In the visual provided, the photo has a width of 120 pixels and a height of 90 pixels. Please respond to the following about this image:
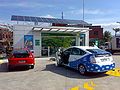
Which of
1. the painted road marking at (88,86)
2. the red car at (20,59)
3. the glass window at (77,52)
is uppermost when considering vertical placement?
the glass window at (77,52)

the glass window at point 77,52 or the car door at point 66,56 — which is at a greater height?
the glass window at point 77,52

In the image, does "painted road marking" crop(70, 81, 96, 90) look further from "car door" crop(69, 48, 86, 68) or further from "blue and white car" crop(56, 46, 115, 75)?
"car door" crop(69, 48, 86, 68)

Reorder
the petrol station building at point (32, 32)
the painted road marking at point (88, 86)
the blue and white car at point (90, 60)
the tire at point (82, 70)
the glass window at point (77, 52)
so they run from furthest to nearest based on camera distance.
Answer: the petrol station building at point (32, 32) < the glass window at point (77, 52) < the tire at point (82, 70) < the blue and white car at point (90, 60) < the painted road marking at point (88, 86)

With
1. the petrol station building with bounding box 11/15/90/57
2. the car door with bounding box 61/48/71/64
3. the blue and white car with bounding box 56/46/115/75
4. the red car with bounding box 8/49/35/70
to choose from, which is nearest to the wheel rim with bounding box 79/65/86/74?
the blue and white car with bounding box 56/46/115/75

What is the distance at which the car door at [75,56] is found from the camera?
12544mm

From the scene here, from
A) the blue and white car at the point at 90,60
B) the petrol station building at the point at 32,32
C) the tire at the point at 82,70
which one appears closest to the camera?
the blue and white car at the point at 90,60

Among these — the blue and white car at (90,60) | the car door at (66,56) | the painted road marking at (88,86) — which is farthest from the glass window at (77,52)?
the painted road marking at (88,86)

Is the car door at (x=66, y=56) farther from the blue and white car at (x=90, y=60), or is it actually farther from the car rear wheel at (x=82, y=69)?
the car rear wheel at (x=82, y=69)

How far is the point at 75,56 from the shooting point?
42.8 ft

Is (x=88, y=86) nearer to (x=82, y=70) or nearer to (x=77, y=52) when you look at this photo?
(x=82, y=70)

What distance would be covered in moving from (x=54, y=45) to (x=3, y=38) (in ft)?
118

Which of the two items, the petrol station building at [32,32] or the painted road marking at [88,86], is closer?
the painted road marking at [88,86]

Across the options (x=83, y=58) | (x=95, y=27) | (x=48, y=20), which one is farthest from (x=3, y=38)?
(x=83, y=58)

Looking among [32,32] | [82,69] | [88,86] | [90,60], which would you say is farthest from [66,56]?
[32,32]
